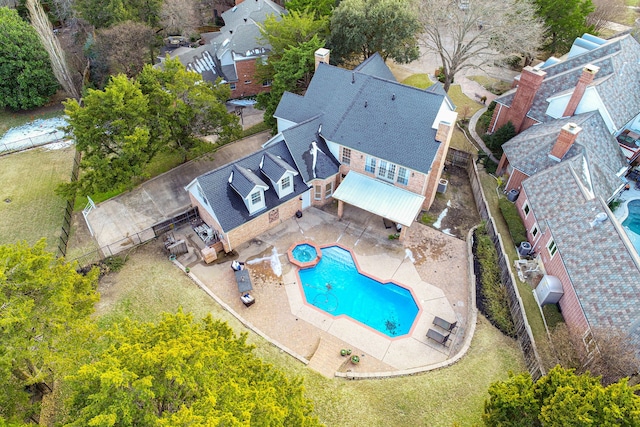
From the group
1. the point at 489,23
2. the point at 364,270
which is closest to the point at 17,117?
the point at 364,270

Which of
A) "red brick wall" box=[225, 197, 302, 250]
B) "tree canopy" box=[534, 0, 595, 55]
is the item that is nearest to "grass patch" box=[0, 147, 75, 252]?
"red brick wall" box=[225, 197, 302, 250]

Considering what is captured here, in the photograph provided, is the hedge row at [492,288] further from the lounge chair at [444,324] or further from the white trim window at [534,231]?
the white trim window at [534,231]

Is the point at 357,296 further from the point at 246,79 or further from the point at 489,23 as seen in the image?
the point at 246,79

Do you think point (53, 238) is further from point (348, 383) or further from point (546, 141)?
point (546, 141)

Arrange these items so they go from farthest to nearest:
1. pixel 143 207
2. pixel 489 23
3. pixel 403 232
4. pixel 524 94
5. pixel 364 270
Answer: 1. pixel 489 23
2. pixel 524 94
3. pixel 143 207
4. pixel 403 232
5. pixel 364 270

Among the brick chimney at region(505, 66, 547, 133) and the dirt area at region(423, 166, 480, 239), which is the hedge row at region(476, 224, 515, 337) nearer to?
the dirt area at region(423, 166, 480, 239)

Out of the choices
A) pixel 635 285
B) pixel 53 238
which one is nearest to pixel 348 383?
pixel 635 285

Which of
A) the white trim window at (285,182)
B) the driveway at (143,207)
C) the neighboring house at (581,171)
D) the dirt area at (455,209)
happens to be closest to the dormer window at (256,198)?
the white trim window at (285,182)
